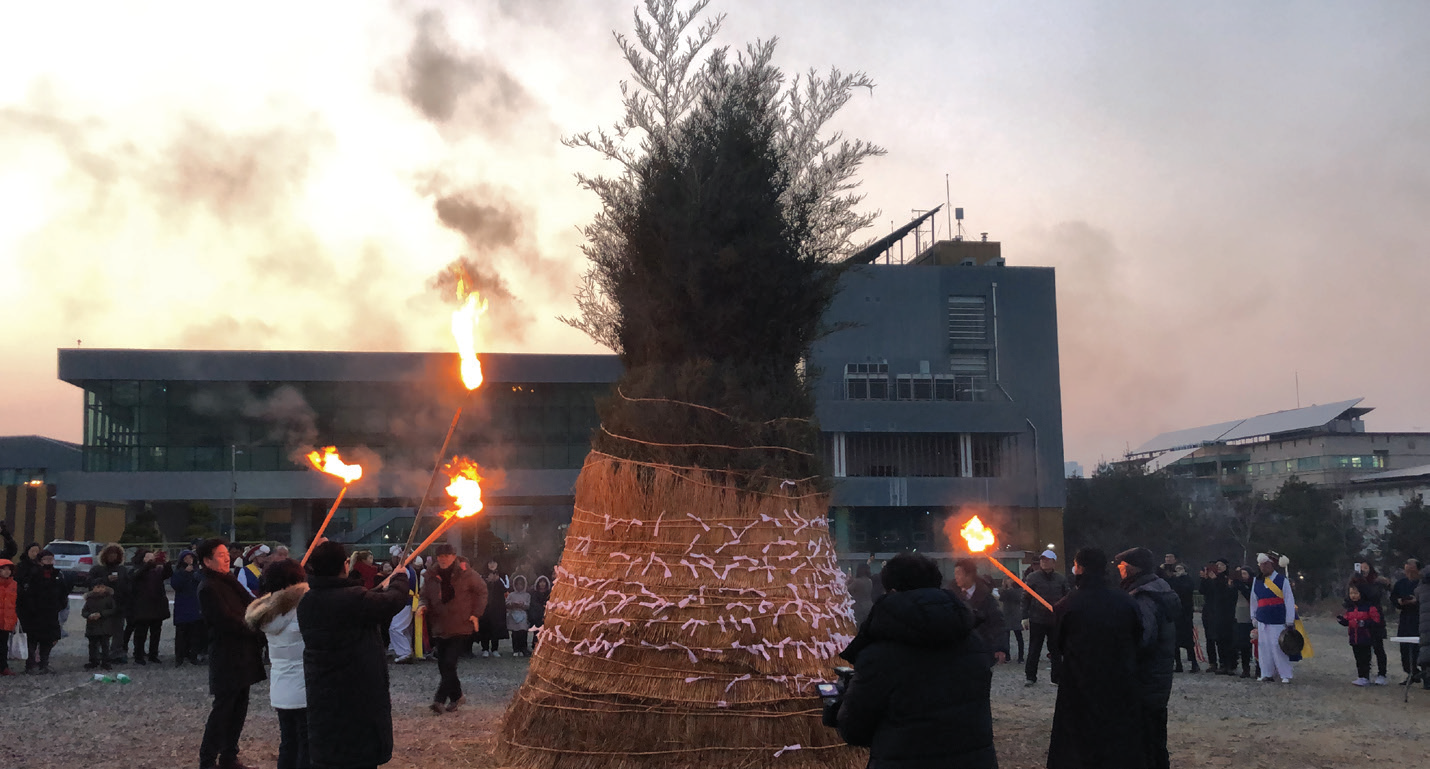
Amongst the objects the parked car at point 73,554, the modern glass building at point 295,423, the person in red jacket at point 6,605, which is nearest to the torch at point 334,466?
the person in red jacket at point 6,605

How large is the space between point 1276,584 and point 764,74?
36.2 feet

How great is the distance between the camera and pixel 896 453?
50.6 meters

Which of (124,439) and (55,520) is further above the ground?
(124,439)

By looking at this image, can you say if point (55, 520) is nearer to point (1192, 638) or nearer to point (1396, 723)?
point (1192, 638)

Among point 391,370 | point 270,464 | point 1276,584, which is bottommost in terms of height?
point 1276,584

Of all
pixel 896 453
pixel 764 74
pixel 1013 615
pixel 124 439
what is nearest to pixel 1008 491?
pixel 896 453

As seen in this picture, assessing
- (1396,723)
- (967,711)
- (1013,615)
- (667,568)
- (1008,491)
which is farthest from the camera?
(1008,491)

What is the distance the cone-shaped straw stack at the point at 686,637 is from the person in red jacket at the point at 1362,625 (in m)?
10.6

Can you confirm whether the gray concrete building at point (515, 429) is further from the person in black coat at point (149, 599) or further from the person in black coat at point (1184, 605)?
the person in black coat at point (1184, 605)

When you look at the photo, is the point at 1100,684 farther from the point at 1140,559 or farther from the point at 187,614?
the point at 187,614

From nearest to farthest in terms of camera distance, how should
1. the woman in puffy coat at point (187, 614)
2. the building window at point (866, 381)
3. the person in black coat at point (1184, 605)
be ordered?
1. the person in black coat at point (1184, 605)
2. the woman in puffy coat at point (187, 614)
3. the building window at point (866, 381)

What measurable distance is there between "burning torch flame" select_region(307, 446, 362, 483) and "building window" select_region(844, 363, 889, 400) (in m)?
44.7

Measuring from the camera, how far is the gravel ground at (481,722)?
30.3 feet

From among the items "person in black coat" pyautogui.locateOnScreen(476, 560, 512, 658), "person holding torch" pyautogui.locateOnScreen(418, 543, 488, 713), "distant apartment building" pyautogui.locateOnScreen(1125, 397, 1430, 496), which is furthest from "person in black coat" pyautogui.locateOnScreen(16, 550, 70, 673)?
"distant apartment building" pyautogui.locateOnScreen(1125, 397, 1430, 496)
